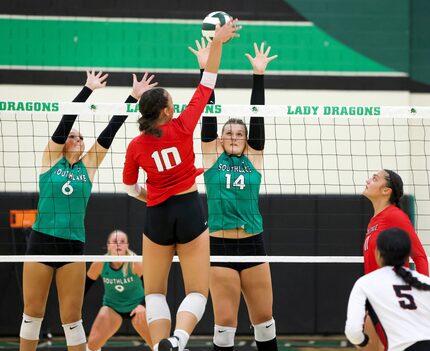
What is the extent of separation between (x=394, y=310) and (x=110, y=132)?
318cm

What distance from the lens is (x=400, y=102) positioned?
1230cm

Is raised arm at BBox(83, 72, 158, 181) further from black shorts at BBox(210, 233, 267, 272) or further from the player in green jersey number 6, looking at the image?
black shorts at BBox(210, 233, 267, 272)

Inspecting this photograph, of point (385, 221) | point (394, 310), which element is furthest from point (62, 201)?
point (394, 310)

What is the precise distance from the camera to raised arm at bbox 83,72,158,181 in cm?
734

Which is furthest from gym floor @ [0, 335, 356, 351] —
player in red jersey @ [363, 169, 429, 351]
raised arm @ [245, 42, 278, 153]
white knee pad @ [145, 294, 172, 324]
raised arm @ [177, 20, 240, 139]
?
raised arm @ [177, 20, 240, 139]

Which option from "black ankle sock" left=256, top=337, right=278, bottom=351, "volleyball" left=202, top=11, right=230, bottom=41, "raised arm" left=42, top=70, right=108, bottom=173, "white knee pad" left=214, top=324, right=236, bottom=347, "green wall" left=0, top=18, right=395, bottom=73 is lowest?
"black ankle sock" left=256, top=337, right=278, bottom=351

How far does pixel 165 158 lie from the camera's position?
5980 millimetres

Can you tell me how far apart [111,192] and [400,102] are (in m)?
4.34

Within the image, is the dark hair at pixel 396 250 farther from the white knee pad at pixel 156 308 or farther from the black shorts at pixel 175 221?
the white knee pad at pixel 156 308

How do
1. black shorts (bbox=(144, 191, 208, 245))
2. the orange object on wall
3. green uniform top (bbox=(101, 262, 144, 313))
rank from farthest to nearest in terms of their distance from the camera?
1. the orange object on wall
2. green uniform top (bbox=(101, 262, 144, 313))
3. black shorts (bbox=(144, 191, 208, 245))

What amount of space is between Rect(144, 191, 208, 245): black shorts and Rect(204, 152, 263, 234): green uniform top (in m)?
1.15

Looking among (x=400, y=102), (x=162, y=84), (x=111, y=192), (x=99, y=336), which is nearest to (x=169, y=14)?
(x=162, y=84)

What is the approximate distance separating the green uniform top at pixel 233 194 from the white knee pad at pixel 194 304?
1303mm

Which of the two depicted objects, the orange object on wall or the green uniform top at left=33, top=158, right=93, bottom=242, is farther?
the orange object on wall
